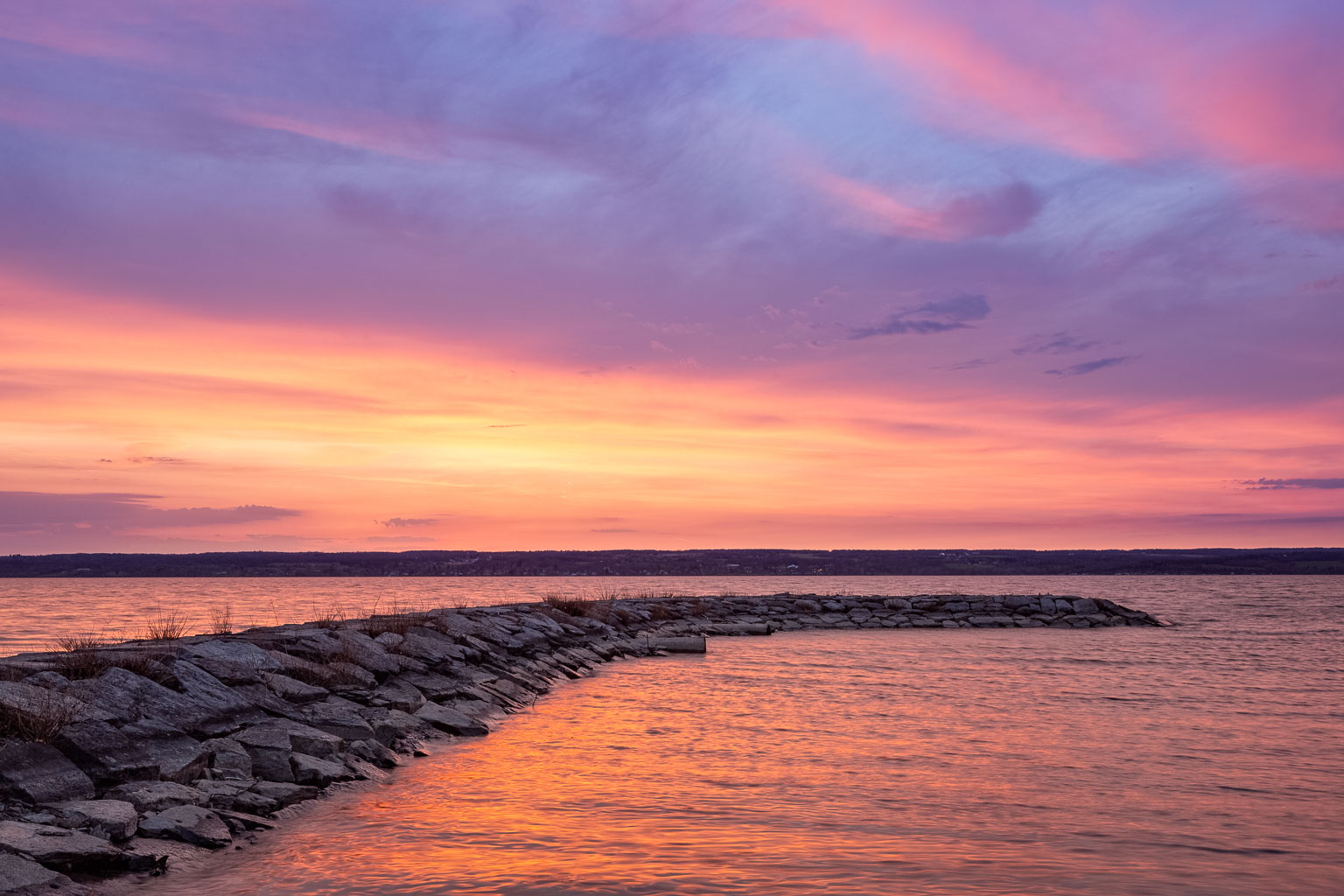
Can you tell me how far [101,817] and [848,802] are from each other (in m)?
6.09

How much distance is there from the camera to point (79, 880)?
21.4 ft

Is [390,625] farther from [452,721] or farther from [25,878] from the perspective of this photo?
[25,878]

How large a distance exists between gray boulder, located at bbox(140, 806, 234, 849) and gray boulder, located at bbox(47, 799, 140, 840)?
0.44 ft

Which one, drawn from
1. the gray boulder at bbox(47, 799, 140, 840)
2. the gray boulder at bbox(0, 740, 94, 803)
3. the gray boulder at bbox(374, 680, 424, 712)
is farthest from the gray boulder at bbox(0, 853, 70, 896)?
the gray boulder at bbox(374, 680, 424, 712)

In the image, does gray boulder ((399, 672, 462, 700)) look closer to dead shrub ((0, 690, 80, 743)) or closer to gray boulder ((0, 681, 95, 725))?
gray boulder ((0, 681, 95, 725))

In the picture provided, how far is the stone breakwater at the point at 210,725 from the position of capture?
719 centimetres

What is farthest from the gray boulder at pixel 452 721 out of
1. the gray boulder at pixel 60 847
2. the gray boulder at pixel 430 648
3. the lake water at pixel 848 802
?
the gray boulder at pixel 60 847

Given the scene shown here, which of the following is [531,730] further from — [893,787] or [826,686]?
[826,686]

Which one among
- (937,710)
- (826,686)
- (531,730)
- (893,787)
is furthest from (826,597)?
(893,787)

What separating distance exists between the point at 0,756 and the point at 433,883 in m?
3.66

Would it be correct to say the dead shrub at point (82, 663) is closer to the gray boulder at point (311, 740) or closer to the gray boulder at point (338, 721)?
the gray boulder at point (311, 740)

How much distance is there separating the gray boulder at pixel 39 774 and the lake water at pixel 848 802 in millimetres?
1536

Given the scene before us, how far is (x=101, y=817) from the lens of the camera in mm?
7227

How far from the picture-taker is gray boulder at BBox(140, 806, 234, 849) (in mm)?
7414
